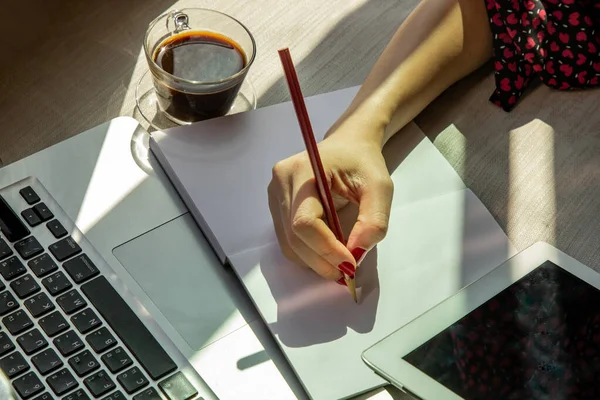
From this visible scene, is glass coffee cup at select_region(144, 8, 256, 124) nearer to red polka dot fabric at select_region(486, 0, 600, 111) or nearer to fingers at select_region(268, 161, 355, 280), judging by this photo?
fingers at select_region(268, 161, 355, 280)

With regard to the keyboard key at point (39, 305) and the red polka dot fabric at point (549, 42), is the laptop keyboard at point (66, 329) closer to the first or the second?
the keyboard key at point (39, 305)

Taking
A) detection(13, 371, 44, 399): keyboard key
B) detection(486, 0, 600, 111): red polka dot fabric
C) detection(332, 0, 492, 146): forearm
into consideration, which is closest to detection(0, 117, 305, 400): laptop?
detection(13, 371, 44, 399): keyboard key

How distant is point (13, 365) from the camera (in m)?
0.55

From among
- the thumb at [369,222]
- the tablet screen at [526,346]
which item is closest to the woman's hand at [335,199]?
the thumb at [369,222]

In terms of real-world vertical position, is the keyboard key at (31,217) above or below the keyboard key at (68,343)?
above

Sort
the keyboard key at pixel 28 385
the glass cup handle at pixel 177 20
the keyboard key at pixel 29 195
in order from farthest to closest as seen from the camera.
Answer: the glass cup handle at pixel 177 20 < the keyboard key at pixel 29 195 < the keyboard key at pixel 28 385

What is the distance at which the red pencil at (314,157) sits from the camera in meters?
0.59

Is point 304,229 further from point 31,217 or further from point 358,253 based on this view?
point 31,217

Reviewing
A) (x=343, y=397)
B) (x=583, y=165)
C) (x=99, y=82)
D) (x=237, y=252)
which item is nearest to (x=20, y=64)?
(x=99, y=82)

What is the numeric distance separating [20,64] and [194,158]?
226 mm

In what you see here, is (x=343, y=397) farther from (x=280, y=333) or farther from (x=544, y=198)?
(x=544, y=198)

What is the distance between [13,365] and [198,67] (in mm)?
339

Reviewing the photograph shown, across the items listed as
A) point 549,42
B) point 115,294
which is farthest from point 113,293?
point 549,42

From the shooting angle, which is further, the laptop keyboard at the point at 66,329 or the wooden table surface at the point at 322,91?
the wooden table surface at the point at 322,91
